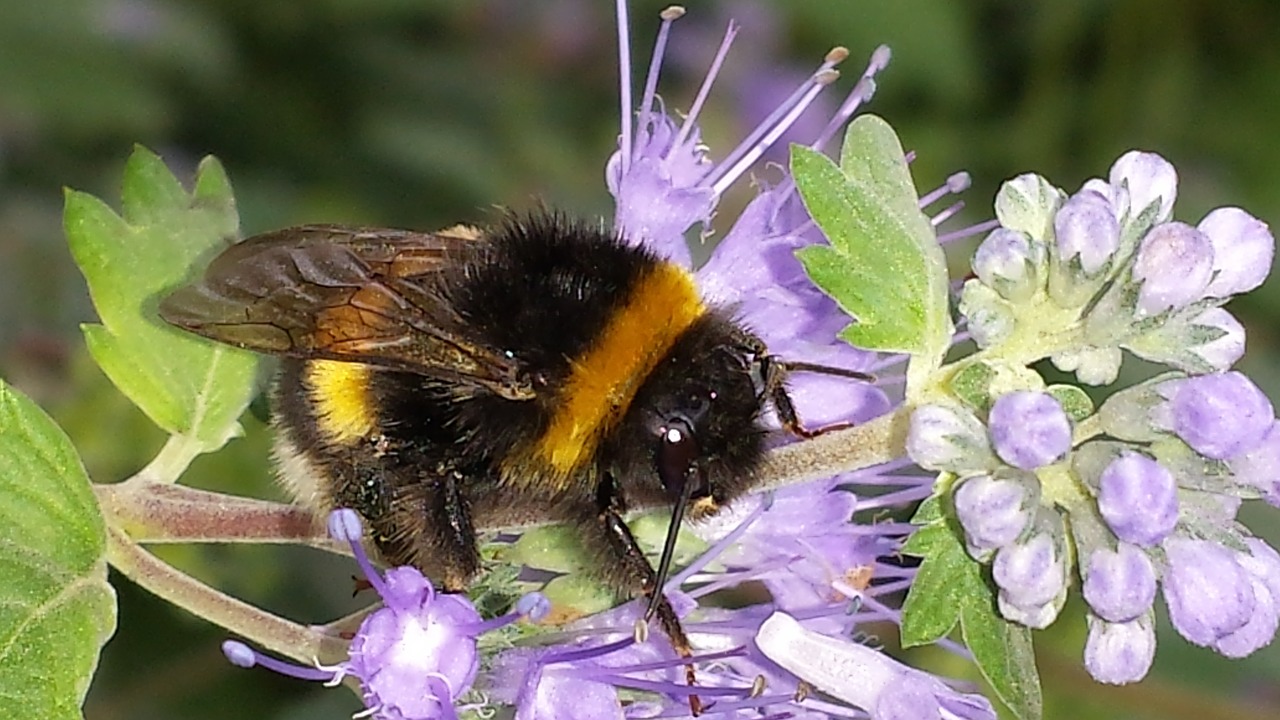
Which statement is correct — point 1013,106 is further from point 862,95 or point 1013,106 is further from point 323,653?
point 323,653

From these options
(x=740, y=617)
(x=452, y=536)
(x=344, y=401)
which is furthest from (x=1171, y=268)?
(x=344, y=401)

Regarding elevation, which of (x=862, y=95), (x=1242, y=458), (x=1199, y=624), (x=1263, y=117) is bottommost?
(x=1263, y=117)

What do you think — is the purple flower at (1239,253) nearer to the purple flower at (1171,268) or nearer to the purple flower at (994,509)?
the purple flower at (1171,268)

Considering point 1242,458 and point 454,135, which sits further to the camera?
point 454,135

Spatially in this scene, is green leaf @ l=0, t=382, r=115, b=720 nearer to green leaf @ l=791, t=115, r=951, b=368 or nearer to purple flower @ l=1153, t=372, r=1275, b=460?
green leaf @ l=791, t=115, r=951, b=368

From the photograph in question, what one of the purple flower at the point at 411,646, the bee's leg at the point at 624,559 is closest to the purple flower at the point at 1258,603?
the bee's leg at the point at 624,559

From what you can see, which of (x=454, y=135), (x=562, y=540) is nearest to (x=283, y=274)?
(x=562, y=540)

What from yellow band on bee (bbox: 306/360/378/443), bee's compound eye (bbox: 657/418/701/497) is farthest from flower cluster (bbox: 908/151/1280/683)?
yellow band on bee (bbox: 306/360/378/443)

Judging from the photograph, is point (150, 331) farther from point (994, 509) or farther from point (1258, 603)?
point (1258, 603)
